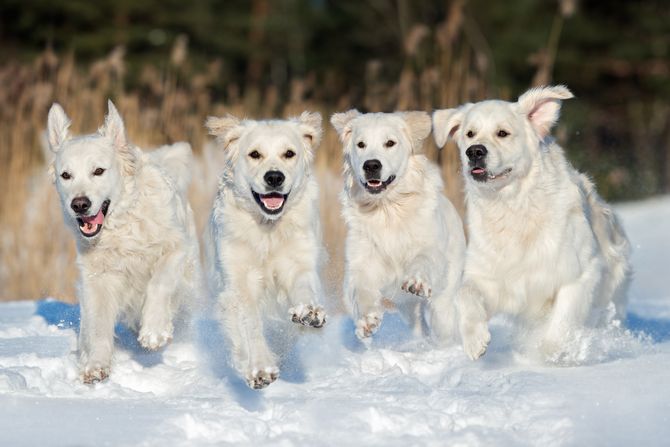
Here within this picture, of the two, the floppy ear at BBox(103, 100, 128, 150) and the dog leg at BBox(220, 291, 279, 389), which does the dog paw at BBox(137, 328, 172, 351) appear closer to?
the dog leg at BBox(220, 291, 279, 389)

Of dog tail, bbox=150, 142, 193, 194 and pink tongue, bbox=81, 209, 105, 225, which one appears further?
dog tail, bbox=150, 142, 193, 194

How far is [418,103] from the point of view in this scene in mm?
9656

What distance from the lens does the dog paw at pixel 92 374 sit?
500cm

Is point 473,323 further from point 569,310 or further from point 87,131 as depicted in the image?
point 87,131

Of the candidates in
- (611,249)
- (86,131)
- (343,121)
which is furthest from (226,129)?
(86,131)

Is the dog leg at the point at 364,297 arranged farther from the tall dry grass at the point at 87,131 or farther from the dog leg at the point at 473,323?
the tall dry grass at the point at 87,131

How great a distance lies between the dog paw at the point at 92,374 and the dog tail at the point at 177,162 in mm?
1516

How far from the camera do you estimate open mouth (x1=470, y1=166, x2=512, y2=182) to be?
5539 mm

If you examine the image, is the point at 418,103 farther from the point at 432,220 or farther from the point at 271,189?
the point at 271,189

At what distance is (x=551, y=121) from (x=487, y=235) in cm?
70

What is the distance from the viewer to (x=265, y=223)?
557cm

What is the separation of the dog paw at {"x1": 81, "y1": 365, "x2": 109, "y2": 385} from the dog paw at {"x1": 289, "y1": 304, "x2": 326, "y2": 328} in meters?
0.94

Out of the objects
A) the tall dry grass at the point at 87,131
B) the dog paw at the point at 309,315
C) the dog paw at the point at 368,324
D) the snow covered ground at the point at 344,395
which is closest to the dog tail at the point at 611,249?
the snow covered ground at the point at 344,395

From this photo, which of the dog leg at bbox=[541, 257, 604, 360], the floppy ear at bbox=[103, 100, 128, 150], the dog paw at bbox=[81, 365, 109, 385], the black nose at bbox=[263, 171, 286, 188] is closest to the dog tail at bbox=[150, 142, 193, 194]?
the floppy ear at bbox=[103, 100, 128, 150]
